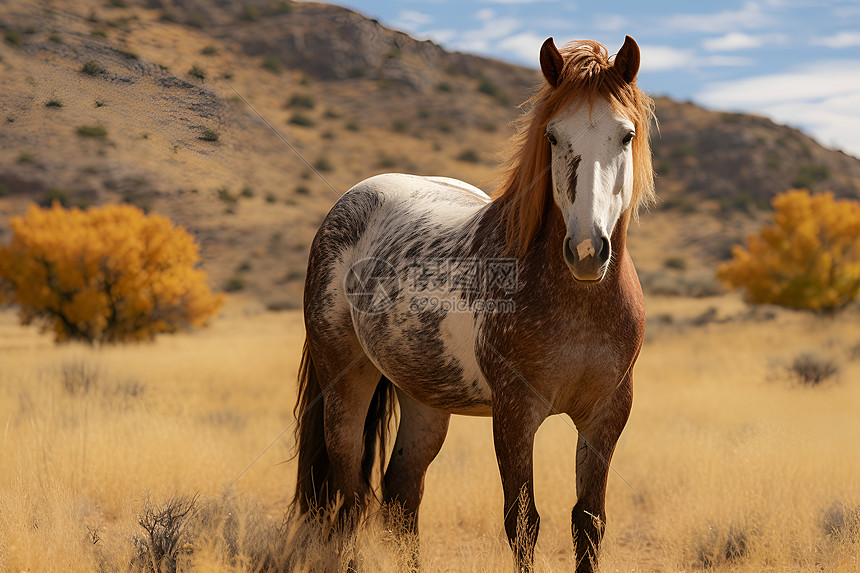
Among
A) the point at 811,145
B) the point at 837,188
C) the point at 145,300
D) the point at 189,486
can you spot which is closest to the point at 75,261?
the point at 145,300

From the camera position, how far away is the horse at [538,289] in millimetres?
2457

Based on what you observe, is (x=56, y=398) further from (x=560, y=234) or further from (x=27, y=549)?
(x=560, y=234)

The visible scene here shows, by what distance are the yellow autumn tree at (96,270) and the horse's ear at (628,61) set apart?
15203 mm

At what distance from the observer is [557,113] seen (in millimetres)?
2566

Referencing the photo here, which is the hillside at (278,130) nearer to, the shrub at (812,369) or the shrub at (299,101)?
the shrub at (299,101)

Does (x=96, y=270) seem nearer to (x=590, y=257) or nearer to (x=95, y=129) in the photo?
(x=95, y=129)

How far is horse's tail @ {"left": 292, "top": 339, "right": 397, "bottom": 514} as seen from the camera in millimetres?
4145

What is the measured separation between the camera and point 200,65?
5125mm

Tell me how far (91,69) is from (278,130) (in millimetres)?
22046

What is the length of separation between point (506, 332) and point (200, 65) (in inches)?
150

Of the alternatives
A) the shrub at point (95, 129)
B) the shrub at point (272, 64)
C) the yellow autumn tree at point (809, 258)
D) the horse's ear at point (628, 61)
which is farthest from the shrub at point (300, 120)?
the horse's ear at point (628, 61)

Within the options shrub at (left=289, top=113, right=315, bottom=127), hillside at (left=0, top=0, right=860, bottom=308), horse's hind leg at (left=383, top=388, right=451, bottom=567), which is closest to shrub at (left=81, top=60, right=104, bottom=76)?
hillside at (left=0, top=0, right=860, bottom=308)

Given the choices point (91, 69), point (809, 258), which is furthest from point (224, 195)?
point (809, 258)

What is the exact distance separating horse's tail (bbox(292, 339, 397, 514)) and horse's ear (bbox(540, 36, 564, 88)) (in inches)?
92.5
